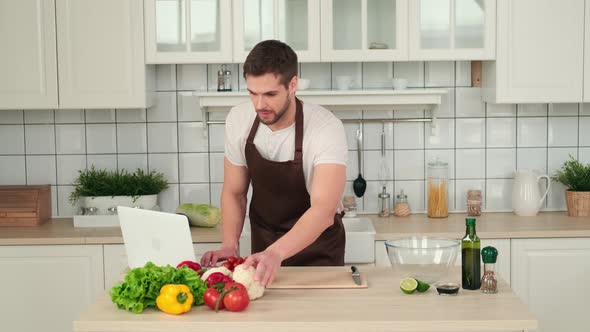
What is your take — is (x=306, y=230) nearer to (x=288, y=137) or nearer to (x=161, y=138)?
(x=288, y=137)

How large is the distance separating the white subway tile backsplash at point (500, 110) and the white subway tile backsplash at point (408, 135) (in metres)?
0.35

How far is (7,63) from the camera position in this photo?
4.35m

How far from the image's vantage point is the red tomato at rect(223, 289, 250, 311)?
2.59m

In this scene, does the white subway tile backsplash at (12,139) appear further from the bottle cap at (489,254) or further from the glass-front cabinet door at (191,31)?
the bottle cap at (489,254)

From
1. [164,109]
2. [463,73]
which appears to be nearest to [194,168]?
[164,109]

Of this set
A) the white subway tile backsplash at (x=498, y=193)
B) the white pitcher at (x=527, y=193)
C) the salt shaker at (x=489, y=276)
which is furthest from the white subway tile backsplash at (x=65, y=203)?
the salt shaker at (x=489, y=276)

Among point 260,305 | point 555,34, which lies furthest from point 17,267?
point 555,34

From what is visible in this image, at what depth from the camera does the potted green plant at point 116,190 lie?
4512 mm

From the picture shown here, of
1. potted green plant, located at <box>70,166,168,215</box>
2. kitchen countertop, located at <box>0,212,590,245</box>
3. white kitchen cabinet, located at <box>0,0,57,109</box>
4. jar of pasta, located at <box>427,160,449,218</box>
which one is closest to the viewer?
kitchen countertop, located at <box>0,212,590,245</box>

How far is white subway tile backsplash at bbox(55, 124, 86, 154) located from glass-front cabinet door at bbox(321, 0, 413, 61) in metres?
1.34

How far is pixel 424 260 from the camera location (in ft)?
9.39

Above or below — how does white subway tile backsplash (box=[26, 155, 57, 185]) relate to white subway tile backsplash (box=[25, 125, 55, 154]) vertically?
below

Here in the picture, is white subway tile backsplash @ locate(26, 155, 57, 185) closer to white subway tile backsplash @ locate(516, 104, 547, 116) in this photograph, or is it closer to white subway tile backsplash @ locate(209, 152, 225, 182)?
white subway tile backsplash @ locate(209, 152, 225, 182)

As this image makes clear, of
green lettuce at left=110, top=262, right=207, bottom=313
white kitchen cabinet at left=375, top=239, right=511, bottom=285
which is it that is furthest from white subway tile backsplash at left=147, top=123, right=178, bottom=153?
green lettuce at left=110, top=262, right=207, bottom=313
